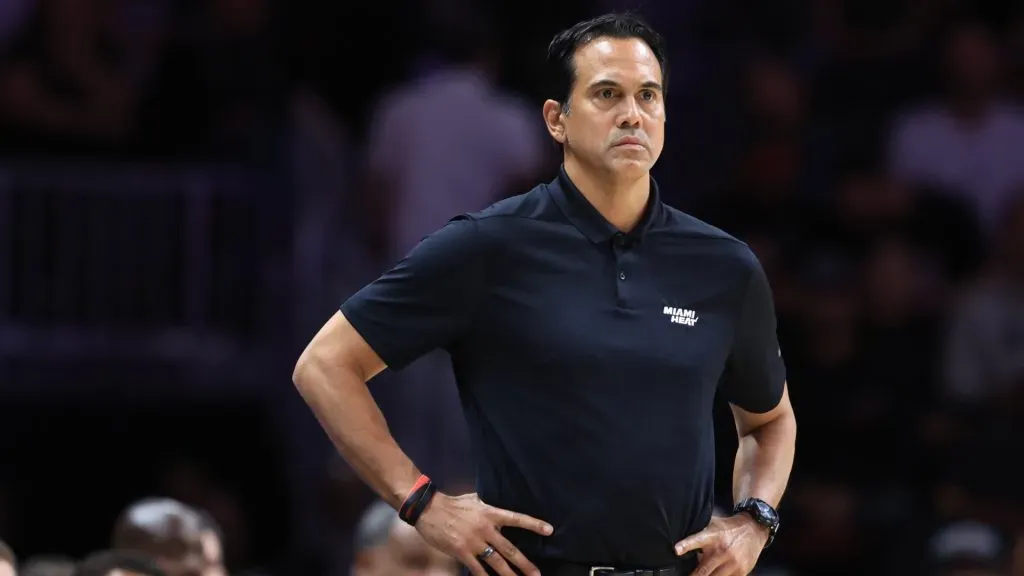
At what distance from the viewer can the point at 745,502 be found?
4215mm

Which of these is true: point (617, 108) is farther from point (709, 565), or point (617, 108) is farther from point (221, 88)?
point (221, 88)

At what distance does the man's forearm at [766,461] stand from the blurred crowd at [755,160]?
3450 millimetres

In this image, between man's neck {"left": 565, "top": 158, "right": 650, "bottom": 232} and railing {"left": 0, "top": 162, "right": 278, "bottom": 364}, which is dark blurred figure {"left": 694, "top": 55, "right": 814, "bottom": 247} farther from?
man's neck {"left": 565, "top": 158, "right": 650, "bottom": 232}

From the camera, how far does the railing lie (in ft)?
27.6

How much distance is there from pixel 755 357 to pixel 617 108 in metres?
0.61

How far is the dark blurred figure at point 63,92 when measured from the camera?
8.55 metres

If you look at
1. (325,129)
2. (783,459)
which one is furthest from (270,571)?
(783,459)

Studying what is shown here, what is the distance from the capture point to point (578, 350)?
155 inches

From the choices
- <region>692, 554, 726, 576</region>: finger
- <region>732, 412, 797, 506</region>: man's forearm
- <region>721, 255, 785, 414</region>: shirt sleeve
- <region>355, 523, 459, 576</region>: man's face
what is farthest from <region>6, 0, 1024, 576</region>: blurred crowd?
<region>692, 554, 726, 576</region>: finger

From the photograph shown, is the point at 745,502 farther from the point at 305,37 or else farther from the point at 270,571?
the point at 305,37

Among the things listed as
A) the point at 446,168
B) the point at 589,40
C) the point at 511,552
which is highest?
the point at 589,40

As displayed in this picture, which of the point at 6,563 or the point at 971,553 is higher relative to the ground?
the point at 6,563

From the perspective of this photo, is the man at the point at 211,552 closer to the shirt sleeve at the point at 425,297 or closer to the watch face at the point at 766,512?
the shirt sleeve at the point at 425,297

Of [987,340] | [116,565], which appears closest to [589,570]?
[116,565]
